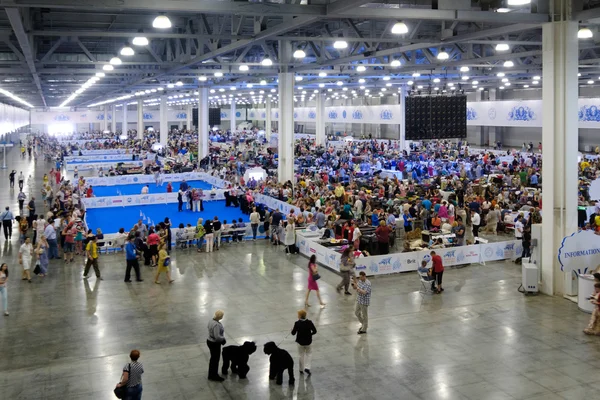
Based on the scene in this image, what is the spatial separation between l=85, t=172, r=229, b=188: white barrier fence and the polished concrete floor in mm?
21154

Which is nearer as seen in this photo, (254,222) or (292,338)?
(292,338)

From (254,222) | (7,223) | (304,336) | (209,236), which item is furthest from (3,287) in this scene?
(254,222)

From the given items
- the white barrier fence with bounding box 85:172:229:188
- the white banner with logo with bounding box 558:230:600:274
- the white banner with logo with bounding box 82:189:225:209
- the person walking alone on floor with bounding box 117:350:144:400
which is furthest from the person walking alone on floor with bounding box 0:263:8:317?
the white barrier fence with bounding box 85:172:229:188

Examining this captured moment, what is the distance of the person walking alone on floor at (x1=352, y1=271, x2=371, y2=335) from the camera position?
11.4 metres

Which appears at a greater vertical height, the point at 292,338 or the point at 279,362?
the point at 279,362

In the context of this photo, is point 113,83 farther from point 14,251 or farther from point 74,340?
point 74,340

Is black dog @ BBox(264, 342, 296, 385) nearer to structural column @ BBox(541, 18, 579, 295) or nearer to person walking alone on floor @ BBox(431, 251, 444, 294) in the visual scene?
person walking alone on floor @ BBox(431, 251, 444, 294)

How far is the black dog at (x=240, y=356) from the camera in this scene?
9.66 meters

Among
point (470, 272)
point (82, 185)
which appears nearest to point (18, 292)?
point (470, 272)

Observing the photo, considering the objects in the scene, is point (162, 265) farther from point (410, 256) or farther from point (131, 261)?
point (410, 256)

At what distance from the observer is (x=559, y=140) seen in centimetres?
1427

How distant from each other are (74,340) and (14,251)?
9246 millimetres

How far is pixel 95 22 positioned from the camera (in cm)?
1898

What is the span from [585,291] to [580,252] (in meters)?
1.23
